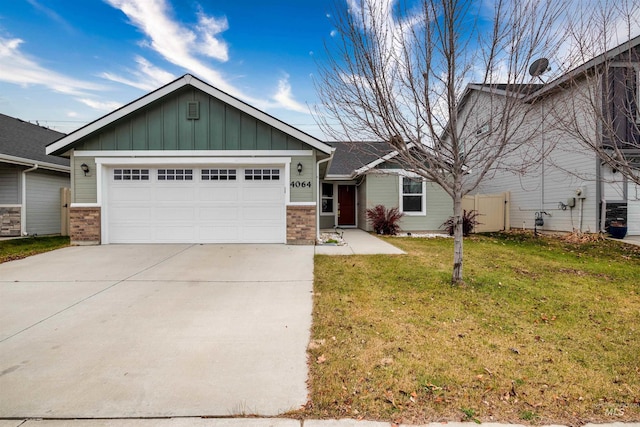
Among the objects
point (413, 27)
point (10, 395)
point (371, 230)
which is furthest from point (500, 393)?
point (371, 230)

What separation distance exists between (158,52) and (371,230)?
36.5 feet

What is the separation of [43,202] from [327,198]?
1168 cm

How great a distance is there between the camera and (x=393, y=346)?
119 inches

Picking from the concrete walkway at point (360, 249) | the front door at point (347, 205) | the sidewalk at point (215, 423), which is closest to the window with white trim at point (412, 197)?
the front door at point (347, 205)

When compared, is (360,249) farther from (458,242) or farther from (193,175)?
(193,175)

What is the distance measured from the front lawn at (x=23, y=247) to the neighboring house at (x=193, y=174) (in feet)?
3.09

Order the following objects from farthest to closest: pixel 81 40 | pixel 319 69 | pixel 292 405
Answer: pixel 81 40, pixel 319 69, pixel 292 405

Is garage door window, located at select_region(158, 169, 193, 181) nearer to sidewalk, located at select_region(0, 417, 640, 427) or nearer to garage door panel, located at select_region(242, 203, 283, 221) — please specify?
garage door panel, located at select_region(242, 203, 283, 221)

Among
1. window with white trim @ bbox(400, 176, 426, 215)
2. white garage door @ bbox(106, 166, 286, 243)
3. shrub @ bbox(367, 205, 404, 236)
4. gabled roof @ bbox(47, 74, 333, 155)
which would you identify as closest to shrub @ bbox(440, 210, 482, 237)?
window with white trim @ bbox(400, 176, 426, 215)

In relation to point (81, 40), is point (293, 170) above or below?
below

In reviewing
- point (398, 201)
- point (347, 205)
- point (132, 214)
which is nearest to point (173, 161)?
point (132, 214)

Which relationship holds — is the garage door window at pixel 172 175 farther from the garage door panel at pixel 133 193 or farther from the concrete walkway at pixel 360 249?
the concrete walkway at pixel 360 249

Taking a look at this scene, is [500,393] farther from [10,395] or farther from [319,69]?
[319,69]

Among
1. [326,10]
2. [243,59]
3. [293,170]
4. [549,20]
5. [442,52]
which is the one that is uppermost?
[243,59]
